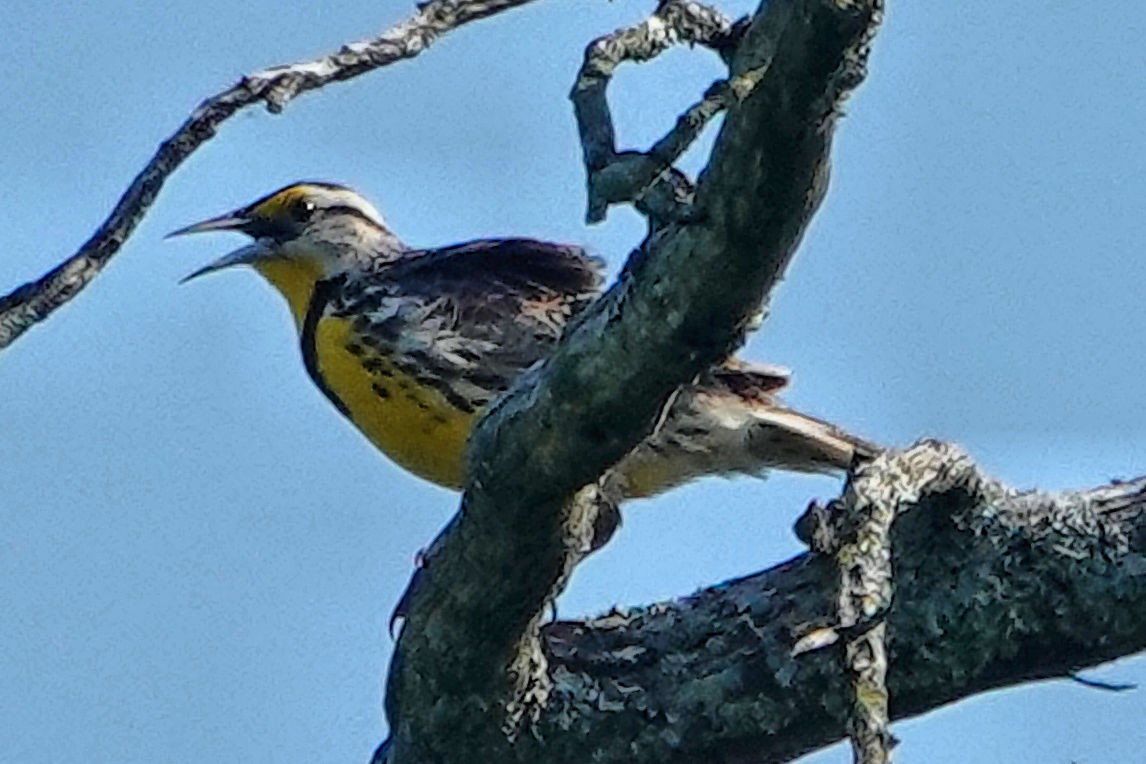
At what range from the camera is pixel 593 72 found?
4113mm

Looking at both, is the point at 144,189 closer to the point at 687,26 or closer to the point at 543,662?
the point at 687,26

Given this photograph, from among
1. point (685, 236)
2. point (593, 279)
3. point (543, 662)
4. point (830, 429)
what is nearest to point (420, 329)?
point (593, 279)

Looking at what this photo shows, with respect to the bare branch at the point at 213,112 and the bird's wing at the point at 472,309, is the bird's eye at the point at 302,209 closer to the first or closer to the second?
the bird's wing at the point at 472,309

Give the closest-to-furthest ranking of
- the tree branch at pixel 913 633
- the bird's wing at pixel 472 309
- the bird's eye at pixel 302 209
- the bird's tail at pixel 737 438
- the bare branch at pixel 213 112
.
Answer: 1. the bare branch at pixel 213 112
2. the tree branch at pixel 913 633
3. the bird's tail at pixel 737 438
4. the bird's wing at pixel 472 309
5. the bird's eye at pixel 302 209

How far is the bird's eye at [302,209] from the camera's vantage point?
30.5ft

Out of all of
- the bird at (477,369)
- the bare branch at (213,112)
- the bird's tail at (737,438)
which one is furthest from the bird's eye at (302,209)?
the bare branch at (213,112)

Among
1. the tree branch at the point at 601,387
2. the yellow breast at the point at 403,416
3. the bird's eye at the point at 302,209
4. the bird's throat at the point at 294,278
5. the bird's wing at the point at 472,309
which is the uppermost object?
the bird's eye at the point at 302,209

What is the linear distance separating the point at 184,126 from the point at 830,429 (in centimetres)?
369

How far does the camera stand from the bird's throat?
29.2 ft

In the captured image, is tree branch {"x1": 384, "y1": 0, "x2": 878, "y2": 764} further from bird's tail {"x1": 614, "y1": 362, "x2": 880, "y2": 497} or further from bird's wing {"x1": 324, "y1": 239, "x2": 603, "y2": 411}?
bird's wing {"x1": 324, "y1": 239, "x2": 603, "y2": 411}

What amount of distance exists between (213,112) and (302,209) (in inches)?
195

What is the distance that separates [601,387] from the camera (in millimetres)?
4504

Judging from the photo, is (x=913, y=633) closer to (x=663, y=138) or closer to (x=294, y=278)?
(x=663, y=138)

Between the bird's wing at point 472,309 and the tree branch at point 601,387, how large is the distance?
2411 mm
